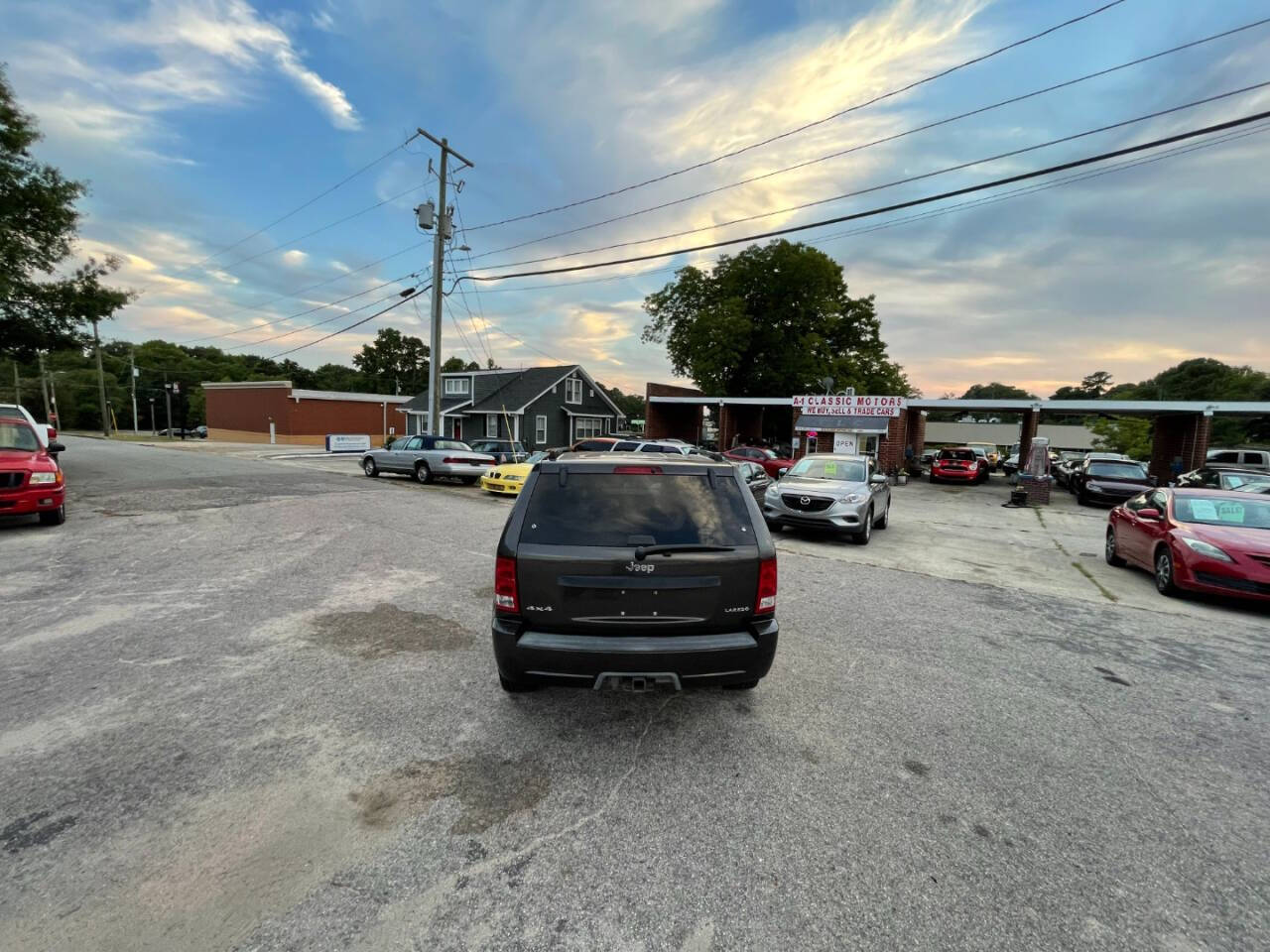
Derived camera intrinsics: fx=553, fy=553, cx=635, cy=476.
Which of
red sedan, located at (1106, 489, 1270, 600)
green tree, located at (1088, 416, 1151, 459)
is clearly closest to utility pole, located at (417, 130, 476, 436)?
red sedan, located at (1106, 489, 1270, 600)

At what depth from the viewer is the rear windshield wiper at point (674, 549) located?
309 cm

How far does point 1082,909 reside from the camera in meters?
2.15

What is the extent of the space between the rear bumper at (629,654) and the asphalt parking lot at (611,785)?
1.56 ft

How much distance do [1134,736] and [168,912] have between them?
5.08 m

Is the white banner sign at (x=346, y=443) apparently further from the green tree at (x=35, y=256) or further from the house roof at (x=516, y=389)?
the green tree at (x=35, y=256)

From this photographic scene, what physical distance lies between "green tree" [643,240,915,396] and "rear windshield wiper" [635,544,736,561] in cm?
3457

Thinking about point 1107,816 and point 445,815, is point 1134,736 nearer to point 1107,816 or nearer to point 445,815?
point 1107,816

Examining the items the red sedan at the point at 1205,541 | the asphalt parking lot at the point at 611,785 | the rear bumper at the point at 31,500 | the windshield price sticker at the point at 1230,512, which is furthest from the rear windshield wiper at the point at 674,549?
the rear bumper at the point at 31,500

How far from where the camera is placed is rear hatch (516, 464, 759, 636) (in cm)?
308

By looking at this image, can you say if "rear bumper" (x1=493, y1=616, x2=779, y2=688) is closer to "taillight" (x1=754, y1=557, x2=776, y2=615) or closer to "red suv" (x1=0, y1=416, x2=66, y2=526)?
"taillight" (x1=754, y1=557, x2=776, y2=615)

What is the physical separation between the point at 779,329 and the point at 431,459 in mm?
27853

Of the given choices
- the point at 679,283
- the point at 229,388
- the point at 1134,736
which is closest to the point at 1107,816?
the point at 1134,736

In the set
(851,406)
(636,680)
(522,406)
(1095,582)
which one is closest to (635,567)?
(636,680)

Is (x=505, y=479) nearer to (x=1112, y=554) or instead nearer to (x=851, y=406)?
(x=1112, y=554)
